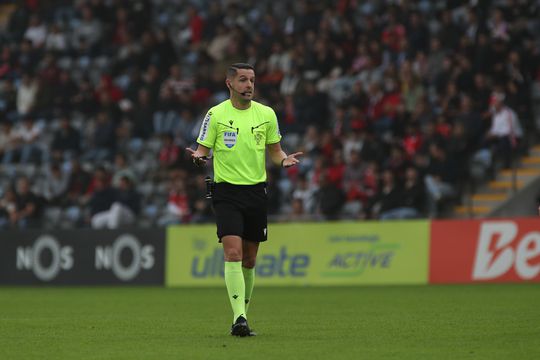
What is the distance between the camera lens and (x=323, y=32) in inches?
1005

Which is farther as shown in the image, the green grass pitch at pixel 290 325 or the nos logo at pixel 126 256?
the nos logo at pixel 126 256

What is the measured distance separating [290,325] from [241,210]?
1715 mm

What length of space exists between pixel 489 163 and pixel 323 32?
17.8 ft

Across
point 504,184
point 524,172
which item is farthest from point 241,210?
point 524,172

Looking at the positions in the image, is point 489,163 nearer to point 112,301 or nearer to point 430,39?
point 430,39

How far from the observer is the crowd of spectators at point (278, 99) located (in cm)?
2202

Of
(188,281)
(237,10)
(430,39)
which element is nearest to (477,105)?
(430,39)

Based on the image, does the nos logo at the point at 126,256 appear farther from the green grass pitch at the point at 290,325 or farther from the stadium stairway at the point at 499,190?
the stadium stairway at the point at 499,190

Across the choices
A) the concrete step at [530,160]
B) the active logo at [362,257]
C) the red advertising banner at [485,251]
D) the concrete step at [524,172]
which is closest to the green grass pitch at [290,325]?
the red advertising banner at [485,251]

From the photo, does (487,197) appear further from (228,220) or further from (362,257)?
(228,220)

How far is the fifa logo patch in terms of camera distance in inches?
415

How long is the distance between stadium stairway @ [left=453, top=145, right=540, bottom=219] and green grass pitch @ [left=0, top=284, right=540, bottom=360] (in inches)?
128

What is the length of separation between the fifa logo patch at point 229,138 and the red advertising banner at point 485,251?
32.8 ft

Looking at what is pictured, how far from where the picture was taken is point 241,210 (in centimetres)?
1052
